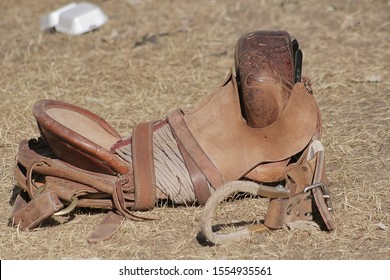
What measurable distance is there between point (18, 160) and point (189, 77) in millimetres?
2051

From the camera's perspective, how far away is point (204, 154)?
3764mm

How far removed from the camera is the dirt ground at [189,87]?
3529 millimetres

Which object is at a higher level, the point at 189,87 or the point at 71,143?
the point at 71,143

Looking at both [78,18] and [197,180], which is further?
[78,18]

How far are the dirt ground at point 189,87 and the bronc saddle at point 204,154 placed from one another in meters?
0.11

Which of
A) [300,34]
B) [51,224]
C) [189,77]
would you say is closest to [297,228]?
[51,224]

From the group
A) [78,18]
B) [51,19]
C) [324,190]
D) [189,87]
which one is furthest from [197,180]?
[51,19]

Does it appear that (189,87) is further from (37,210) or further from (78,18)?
(37,210)

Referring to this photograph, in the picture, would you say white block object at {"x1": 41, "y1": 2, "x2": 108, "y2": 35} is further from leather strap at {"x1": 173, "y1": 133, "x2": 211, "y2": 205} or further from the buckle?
the buckle

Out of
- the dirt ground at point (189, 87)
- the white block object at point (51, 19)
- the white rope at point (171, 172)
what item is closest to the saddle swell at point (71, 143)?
the white rope at point (171, 172)

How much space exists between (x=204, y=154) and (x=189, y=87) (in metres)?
1.87

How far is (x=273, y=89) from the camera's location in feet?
12.1

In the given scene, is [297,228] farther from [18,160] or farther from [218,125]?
[18,160]

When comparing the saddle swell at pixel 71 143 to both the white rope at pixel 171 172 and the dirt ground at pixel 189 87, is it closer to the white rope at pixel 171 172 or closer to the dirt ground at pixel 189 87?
the white rope at pixel 171 172
